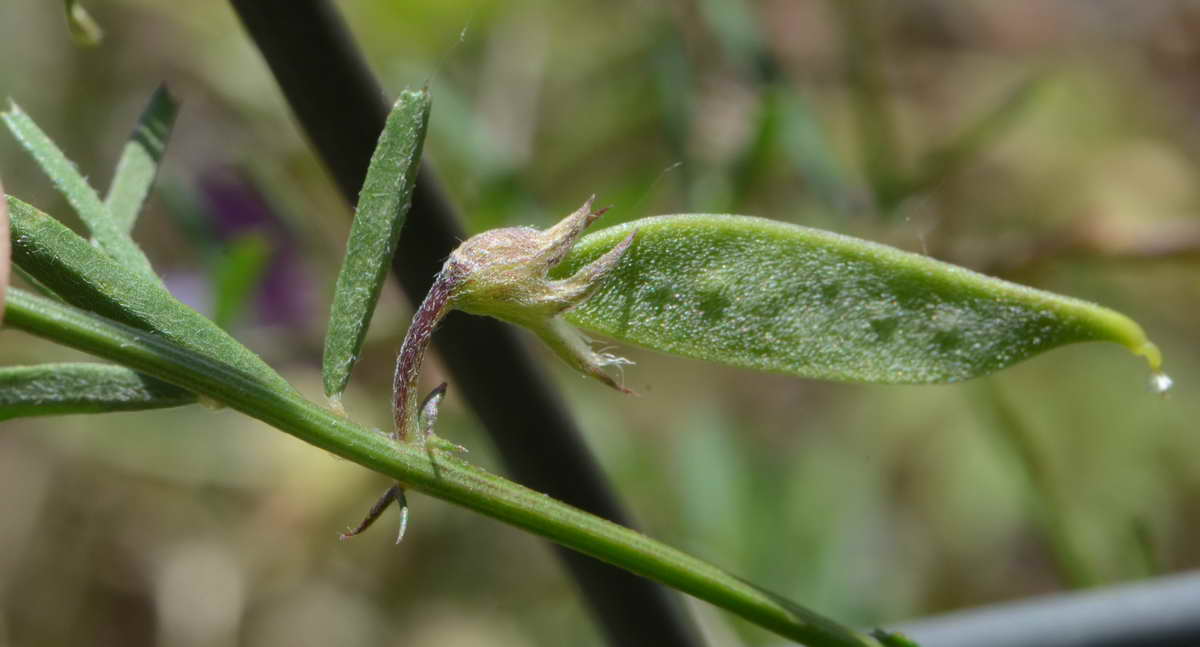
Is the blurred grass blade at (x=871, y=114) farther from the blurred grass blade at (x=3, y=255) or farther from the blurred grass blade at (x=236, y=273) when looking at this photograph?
the blurred grass blade at (x=3, y=255)

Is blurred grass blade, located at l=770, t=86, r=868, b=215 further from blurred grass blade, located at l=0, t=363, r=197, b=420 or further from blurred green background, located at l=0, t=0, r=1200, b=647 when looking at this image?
blurred grass blade, located at l=0, t=363, r=197, b=420

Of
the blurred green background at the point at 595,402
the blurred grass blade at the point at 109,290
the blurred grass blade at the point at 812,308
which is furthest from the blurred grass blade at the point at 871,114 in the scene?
the blurred grass blade at the point at 109,290

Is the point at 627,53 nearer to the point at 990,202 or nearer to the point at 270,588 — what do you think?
the point at 990,202

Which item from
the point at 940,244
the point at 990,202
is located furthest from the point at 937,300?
the point at 990,202

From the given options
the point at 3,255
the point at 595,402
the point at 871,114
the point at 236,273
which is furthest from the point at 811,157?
the point at 3,255

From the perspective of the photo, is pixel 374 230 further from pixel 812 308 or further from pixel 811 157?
pixel 811 157
